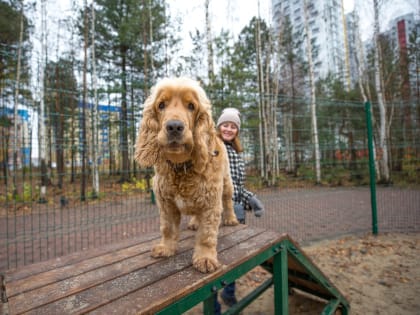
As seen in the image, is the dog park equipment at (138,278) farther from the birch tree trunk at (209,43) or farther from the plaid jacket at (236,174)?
the birch tree trunk at (209,43)

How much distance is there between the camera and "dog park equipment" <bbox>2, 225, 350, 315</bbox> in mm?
1315

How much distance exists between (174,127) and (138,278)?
3.42ft

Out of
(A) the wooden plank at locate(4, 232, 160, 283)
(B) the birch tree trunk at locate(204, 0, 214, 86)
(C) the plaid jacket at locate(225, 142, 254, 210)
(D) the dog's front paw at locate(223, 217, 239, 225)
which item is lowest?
(A) the wooden plank at locate(4, 232, 160, 283)

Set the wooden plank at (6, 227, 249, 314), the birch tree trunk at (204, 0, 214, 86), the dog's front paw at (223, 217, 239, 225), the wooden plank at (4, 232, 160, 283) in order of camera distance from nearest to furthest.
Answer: the wooden plank at (6, 227, 249, 314), the wooden plank at (4, 232, 160, 283), the dog's front paw at (223, 217, 239, 225), the birch tree trunk at (204, 0, 214, 86)

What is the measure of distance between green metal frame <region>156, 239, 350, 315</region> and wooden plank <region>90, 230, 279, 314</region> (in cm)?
5

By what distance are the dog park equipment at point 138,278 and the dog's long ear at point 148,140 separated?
780mm

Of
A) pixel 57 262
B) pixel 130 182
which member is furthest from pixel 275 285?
pixel 130 182

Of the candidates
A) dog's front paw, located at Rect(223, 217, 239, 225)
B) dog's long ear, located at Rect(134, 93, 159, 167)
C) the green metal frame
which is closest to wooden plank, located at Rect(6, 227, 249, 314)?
the green metal frame

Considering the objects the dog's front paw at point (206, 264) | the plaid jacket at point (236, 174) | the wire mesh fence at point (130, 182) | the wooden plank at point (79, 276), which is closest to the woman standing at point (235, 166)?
the plaid jacket at point (236, 174)

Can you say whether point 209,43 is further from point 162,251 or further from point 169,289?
point 169,289

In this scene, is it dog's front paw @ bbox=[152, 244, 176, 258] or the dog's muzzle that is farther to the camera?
dog's front paw @ bbox=[152, 244, 176, 258]

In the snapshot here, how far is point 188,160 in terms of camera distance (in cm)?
166

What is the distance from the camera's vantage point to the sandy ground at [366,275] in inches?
118

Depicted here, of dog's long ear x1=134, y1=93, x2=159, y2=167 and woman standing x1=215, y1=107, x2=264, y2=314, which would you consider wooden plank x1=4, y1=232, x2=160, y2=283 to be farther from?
woman standing x1=215, y1=107, x2=264, y2=314
